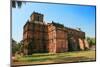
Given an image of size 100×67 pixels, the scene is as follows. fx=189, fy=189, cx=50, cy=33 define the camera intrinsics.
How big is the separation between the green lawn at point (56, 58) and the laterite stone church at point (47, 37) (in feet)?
0.18

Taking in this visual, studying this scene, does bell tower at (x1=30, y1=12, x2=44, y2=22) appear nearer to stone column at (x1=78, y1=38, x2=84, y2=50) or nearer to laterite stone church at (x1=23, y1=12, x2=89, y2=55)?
laterite stone church at (x1=23, y1=12, x2=89, y2=55)

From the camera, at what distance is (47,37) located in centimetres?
252

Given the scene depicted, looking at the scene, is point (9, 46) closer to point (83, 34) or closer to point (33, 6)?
point (33, 6)

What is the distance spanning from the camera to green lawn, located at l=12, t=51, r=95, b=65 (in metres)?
2.43

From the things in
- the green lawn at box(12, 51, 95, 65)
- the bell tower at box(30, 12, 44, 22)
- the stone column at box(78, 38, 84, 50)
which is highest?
the bell tower at box(30, 12, 44, 22)

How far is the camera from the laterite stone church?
2.46m

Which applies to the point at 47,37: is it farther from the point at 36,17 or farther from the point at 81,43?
the point at 81,43

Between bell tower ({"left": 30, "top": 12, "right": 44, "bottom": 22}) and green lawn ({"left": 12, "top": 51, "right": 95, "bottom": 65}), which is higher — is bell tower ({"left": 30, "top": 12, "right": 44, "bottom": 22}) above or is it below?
above

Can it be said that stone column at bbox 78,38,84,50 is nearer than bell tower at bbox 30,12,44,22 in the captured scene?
No

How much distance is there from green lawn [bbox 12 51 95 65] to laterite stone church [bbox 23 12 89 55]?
54 millimetres

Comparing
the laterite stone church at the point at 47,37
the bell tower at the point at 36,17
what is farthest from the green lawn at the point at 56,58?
the bell tower at the point at 36,17

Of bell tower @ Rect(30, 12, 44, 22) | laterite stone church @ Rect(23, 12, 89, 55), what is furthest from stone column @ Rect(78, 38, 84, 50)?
bell tower @ Rect(30, 12, 44, 22)

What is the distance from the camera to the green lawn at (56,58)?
2426mm

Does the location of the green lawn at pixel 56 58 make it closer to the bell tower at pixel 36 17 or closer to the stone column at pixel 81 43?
the stone column at pixel 81 43
